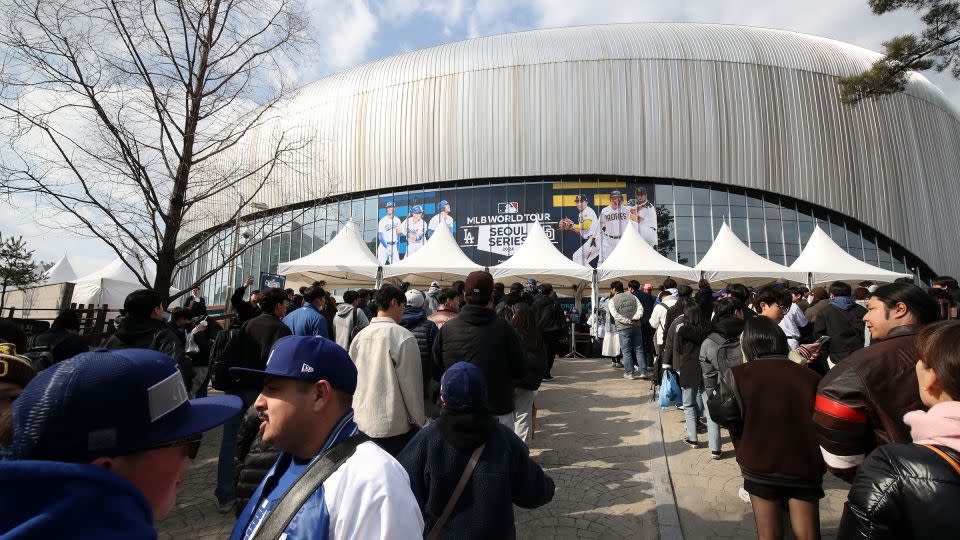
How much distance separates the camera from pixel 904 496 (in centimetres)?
141

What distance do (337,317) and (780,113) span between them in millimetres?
28047

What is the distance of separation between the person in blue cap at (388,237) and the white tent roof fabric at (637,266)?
1487 cm

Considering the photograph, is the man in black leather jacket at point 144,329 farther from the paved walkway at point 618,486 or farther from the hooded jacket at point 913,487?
the hooded jacket at point 913,487

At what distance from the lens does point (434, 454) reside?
7.66 ft

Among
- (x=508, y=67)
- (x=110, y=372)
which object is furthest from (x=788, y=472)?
(x=508, y=67)

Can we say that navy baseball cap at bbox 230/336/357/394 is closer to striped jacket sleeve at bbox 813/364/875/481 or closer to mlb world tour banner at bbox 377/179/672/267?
striped jacket sleeve at bbox 813/364/875/481

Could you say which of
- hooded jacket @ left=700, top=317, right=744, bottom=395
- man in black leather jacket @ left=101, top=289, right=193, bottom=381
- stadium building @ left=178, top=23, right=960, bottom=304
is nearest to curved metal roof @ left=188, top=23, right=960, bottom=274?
stadium building @ left=178, top=23, right=960, bottom=304

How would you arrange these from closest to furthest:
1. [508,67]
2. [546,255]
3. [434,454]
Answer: [434,454], [546,255], [508,67]

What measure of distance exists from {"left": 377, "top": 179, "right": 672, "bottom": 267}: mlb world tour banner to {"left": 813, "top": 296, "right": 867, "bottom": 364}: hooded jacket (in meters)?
17.7

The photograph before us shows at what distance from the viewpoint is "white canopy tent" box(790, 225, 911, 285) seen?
14.8m

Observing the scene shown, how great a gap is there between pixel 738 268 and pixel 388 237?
734 inches

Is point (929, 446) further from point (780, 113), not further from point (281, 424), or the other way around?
point (780, 113)

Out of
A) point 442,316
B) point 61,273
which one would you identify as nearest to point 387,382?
point 442,316

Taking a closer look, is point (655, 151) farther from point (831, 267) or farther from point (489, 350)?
point (489, 350)
